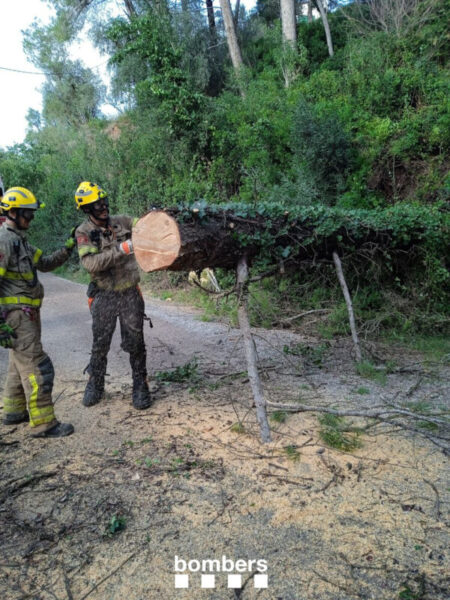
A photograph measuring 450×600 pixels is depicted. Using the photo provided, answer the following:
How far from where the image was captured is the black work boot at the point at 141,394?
13.5ft

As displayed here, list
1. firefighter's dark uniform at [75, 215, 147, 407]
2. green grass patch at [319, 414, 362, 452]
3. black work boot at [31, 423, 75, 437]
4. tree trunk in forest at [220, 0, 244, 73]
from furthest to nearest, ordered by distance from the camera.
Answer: tree trunk in forest at [220, 0, 244, 73] → firefighter's dark uniform at [75, 215, 147, 407] → black work boot at [31, 423, 75, 437] → green grass patch at [319, 414, 362, 452]

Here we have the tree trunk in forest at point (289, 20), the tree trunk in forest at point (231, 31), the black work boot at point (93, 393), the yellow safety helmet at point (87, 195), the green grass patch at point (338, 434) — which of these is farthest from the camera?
the tree trunk in forest at point (231, 31)

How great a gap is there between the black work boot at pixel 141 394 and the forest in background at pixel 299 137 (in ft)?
A: 5.32

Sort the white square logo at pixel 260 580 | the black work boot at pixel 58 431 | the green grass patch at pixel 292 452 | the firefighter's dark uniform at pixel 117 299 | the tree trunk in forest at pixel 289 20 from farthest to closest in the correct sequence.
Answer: the tree trunk in forest at pixel 289 20 → the firefighter's dark uniform at pixel 117 299 → the black work boot at pixel 58 431 → the green grass patch at pixel 292 452 → the white square logo at pixel 260 580


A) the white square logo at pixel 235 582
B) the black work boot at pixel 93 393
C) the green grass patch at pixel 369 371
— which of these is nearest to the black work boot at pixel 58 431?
the black work boot at pixel 93 393

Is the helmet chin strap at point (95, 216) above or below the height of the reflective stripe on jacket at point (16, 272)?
above

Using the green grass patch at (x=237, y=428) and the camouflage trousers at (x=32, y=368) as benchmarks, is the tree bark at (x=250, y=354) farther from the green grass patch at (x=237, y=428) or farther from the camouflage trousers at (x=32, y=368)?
the camouflage trousers at (x=32, y=368)

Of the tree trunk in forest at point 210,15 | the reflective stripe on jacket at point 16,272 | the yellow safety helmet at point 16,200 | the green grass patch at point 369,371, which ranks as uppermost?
the tree trunk in forest at point 210,15

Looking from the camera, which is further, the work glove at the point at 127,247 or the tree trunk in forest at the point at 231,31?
the tree trunk in forest at the point at 231,31

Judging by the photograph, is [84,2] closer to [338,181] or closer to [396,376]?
[338,181]

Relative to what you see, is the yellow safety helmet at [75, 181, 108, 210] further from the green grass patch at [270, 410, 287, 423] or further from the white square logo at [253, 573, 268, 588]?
the white square logo at [253, 573, 268, 588]

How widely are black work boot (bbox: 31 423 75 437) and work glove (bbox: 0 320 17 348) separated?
804mm

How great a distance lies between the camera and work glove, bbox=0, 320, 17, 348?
11.3ft

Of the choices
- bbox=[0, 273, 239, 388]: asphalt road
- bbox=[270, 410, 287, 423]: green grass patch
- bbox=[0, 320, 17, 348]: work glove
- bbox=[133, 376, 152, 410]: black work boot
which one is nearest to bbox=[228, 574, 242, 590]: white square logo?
bbox=[270, 410, 287, 423]: green grass patch
